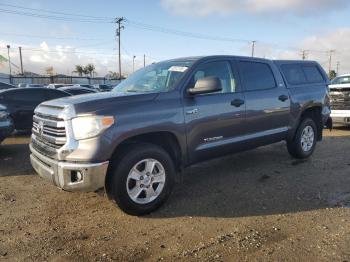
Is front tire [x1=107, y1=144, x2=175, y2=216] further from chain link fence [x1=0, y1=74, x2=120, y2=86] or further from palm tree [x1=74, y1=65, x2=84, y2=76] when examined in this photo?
palm tree [x1=74, y1=65, x2=84, y2=76]

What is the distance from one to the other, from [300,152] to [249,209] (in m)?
2.92

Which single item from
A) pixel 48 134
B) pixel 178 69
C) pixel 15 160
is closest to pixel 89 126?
pixel 48 134

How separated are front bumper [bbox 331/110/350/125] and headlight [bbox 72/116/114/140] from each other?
9.24m

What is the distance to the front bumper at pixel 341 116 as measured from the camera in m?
11.3

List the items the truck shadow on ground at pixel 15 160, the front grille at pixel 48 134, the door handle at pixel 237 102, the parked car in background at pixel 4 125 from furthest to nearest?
1. the parked car in background at pixel 4 125
2. the truck shadow on ground at pixel 15 160
3. the door handle at pixel 237 102
4. the front grille at pixel 48 134

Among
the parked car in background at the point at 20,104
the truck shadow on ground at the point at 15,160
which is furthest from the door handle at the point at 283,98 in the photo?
the parked car in background at the point at 20,104

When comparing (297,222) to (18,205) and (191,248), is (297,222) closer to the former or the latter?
(191,248)

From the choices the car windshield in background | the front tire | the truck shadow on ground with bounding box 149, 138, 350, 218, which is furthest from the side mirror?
the car windshield in background

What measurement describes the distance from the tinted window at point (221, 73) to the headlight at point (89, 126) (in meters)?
1.66

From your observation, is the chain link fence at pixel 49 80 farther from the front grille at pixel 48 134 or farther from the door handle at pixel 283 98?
the front grille at pixel 48 134

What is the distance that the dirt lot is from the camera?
11.9 feet

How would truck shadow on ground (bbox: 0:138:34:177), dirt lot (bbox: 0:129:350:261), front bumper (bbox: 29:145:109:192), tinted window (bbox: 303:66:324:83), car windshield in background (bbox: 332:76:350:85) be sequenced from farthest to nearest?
1. car windshield in background (bbox: 332:76:350:85)
2. tinted window (bbox: 303:66:324:83)
3. truck shadow on ground (bbox: 0:138:34:177)
4. front bumper (bbox: 29:145:109:192)
5. dirt lot (bbox: 0:129:350:261)

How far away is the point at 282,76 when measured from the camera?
677 centimetres

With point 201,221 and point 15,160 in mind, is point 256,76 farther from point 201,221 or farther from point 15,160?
point 15,160
